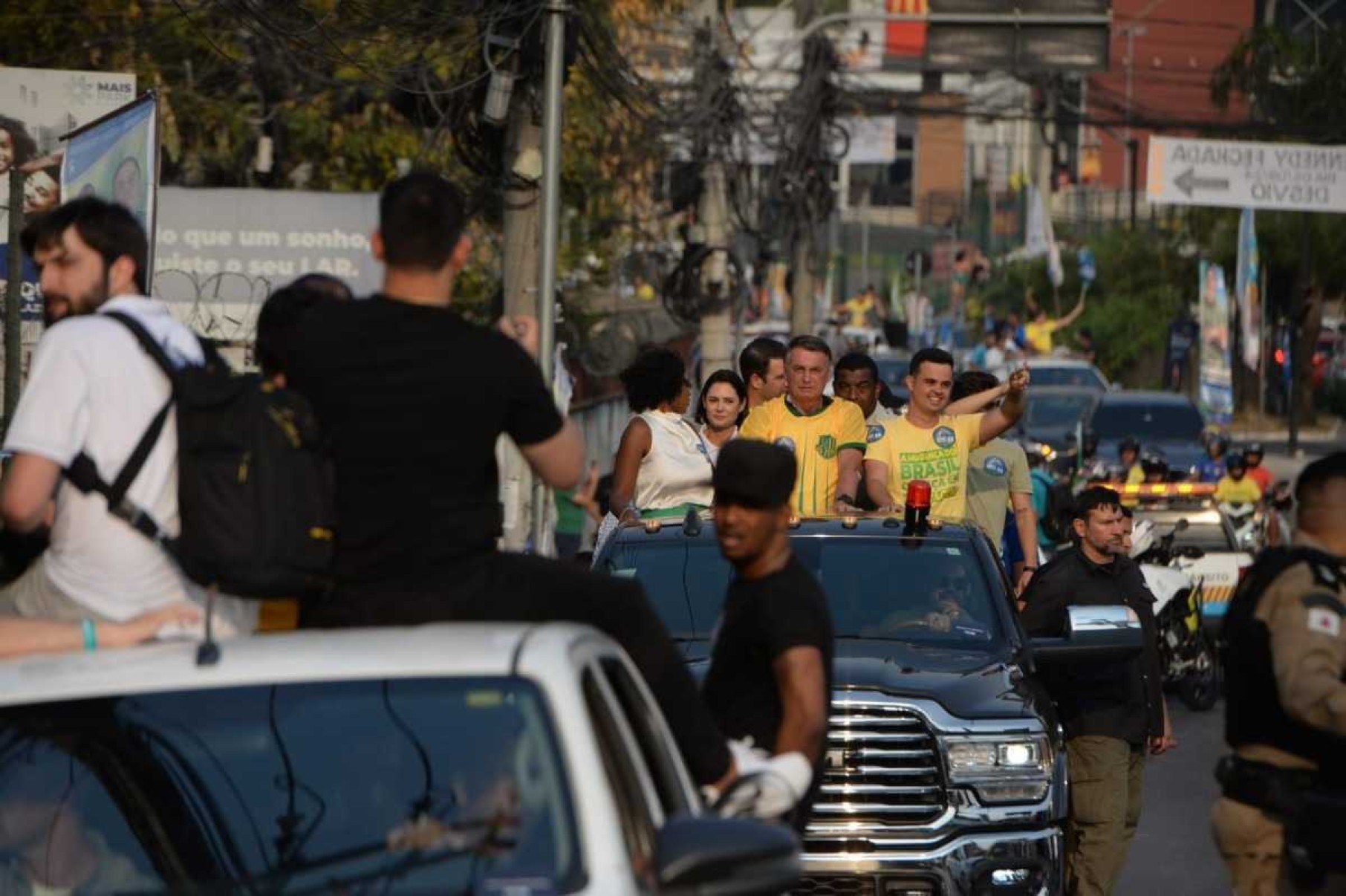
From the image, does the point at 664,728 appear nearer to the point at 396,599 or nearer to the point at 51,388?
the point at 396,599

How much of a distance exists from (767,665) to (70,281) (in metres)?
2.01

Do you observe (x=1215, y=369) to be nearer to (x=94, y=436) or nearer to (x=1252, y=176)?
(x=1252, y=176)

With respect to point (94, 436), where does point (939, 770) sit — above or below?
below

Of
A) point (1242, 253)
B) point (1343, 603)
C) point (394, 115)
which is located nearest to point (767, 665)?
point (1343, 603)

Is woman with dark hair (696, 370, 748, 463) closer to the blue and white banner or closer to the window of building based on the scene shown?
the blue and white banner

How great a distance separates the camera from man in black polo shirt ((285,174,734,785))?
213 inches

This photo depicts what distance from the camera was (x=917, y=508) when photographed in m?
9.90

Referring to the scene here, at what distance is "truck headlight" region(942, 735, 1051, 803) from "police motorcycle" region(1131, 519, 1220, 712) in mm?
9241

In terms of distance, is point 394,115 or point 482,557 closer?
point 482,557

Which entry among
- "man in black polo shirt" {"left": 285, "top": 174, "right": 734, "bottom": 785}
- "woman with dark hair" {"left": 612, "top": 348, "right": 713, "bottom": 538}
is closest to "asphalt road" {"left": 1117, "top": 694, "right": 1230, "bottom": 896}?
"woman with dark hair" {"left": 612, "top": 348, "right": 713, "bottom": 538}

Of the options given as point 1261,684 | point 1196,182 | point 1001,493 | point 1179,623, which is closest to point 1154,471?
point 1179,623

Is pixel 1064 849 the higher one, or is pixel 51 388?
pixel 51 388

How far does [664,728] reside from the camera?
17.4ft

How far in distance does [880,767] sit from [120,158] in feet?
A: 14.3
